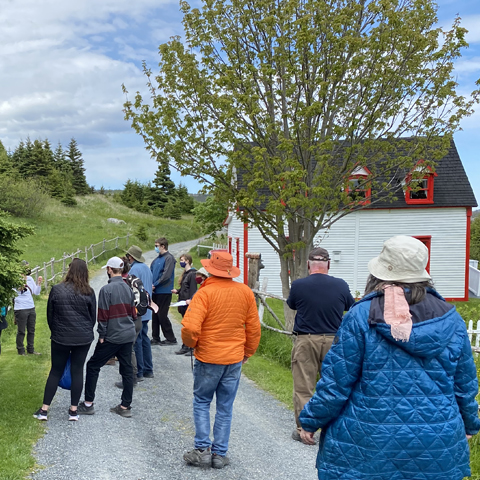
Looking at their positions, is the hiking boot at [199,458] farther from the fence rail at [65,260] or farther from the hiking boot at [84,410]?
the fence rail at [65,260]

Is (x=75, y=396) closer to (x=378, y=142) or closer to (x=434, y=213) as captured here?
(x=378, y=142)

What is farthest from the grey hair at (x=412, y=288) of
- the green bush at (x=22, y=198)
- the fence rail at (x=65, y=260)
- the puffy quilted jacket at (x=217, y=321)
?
the green bush at (x=22, y=198)

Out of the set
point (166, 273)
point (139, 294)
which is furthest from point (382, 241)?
point (139, 294)

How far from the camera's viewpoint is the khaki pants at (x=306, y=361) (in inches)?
209

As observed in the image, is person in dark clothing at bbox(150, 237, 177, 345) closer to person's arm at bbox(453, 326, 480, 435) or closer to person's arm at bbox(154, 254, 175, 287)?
person's arm at bbox(154, 254, 175, 287)

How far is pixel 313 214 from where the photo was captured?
10.1 m

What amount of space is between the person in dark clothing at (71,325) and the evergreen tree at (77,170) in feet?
217

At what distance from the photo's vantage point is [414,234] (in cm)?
2350

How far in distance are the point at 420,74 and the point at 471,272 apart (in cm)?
2096

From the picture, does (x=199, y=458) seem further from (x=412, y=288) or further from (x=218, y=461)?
(x=412, y=288)

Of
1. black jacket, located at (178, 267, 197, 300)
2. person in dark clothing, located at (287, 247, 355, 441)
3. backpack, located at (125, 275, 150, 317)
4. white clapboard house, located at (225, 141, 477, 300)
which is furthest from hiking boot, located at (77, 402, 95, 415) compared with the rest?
white clapboard house, located at (225, 141, 477, 300)

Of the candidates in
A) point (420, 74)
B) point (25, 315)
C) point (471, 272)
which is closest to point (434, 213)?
point (471, 272)

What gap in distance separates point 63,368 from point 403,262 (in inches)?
179

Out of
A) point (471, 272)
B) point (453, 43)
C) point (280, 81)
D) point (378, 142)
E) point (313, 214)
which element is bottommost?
point (471, 272)
